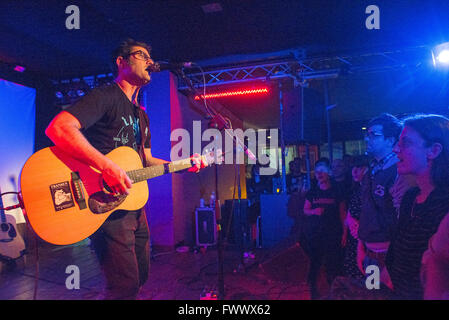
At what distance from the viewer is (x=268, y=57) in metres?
5.50

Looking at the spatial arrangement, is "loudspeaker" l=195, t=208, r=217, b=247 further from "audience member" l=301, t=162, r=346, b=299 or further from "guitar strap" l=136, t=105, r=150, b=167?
"guitar strap" l=136, t=105, r=150, b=167

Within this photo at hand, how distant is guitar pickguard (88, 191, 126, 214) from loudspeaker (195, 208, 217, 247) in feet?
13.3

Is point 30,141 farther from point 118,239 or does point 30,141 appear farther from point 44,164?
point 118,239

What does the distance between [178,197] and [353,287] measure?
15.3ft

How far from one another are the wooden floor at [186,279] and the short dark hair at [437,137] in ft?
7.66

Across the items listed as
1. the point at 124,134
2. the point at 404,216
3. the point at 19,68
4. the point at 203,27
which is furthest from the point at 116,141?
the point at 19,68

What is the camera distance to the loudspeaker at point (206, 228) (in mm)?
5688

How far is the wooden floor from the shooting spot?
3.30 metres

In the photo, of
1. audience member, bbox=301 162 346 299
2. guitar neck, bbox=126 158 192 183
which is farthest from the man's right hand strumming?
audience member, bbox=301 162 346 299

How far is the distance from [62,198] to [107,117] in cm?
60

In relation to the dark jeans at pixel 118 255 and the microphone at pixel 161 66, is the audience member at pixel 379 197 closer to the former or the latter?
the dark jeans at pixel 118 255

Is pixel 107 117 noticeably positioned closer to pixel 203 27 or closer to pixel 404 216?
pixel 404 216

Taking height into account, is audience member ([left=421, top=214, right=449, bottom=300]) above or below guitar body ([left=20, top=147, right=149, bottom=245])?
below

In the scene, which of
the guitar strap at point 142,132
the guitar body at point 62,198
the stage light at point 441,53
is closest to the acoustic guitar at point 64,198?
the guitar body at point 62,198
